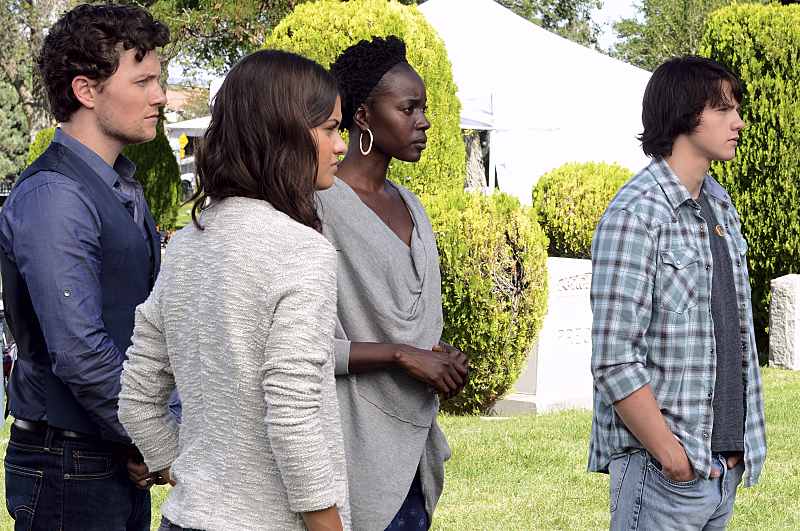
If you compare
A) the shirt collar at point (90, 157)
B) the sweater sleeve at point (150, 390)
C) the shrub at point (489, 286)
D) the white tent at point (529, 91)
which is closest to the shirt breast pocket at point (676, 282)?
the sweater sleeve at point (150, 390)

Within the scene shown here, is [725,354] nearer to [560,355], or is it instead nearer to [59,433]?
[59,433]

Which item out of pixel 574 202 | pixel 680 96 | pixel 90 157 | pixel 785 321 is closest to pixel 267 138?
pixel 90 157

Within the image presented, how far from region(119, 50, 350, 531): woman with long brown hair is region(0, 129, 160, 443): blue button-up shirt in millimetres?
397

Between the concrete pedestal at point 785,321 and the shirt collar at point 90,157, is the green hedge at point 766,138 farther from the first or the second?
the shirt collar at point 90,157

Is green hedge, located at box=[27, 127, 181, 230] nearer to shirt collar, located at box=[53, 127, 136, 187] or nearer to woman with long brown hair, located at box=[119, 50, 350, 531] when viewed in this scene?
shirt collar, located at box=[53, 127, 136, 187]

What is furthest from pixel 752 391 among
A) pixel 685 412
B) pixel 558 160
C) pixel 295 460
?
pixel 558 160

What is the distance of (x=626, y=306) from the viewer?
2.42 metres

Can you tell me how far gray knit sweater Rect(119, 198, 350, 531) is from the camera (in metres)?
1.63

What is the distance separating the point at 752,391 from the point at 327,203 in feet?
4.71

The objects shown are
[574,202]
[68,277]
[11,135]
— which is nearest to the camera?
[68,277]

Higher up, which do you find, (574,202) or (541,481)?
(574,202)

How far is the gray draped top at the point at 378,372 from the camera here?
7.59 ft

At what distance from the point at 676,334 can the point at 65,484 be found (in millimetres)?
1744

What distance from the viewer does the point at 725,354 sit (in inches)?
100.0
